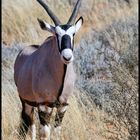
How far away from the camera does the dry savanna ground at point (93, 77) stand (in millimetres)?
5547

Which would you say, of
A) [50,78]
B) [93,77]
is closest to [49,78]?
[50,78]

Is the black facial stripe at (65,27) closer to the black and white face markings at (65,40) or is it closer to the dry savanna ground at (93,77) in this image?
the black and white face markings at (65,40)

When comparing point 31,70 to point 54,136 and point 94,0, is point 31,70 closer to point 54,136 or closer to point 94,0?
point 54,136

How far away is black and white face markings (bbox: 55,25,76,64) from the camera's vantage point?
4723 mm

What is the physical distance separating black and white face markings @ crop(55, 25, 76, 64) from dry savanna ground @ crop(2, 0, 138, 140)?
0.83 metres

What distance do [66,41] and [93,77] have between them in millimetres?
3101

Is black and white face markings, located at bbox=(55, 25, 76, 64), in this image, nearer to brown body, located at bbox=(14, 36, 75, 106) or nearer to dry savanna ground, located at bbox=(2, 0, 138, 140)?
brown body, located at bbox=(14, 36, 75, 106)

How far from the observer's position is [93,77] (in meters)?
7.87

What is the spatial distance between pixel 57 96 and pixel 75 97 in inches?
48.7

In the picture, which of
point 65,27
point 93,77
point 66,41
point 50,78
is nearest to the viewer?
point 66,41

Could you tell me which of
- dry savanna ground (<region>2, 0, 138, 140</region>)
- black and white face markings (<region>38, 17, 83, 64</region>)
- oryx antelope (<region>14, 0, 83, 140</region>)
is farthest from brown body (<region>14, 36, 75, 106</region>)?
dry savanna ground (<region>2, 0, 138, 140</region>)

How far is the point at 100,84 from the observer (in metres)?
7.12

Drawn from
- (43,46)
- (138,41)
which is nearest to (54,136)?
(43,46)

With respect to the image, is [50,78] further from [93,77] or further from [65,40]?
[93,77]
